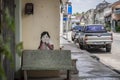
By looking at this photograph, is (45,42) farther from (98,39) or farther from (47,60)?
(98,39)

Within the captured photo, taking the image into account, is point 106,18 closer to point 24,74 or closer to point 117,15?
→ point 117,15

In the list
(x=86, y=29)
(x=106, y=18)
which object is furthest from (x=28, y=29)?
(x=106, y=18)

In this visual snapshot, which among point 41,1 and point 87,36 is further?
point 87,36

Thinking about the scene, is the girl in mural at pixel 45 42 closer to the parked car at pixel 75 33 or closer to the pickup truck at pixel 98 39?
the pickup truck at pixel 98 39

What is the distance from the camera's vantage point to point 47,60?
855cm

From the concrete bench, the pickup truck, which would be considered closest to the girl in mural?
the concrete bench

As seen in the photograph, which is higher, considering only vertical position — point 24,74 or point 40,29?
point 40,29

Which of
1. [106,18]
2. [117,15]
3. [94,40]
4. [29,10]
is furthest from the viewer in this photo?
[106,18]

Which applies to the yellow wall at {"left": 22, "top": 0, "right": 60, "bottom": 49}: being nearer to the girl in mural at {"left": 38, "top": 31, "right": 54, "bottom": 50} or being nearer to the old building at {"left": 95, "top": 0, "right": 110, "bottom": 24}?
the girl in mural at {"left": 38, "top": 31, "right": 54, "bottom": 50}

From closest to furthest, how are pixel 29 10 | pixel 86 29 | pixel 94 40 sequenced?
pixel 29 10, pixel 94 40, pixel 86 29

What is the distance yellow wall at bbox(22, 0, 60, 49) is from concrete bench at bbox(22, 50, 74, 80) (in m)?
0.92

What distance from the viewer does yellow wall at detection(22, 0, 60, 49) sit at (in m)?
9.26

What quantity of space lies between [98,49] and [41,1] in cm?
1781

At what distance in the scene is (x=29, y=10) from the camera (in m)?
9.09
